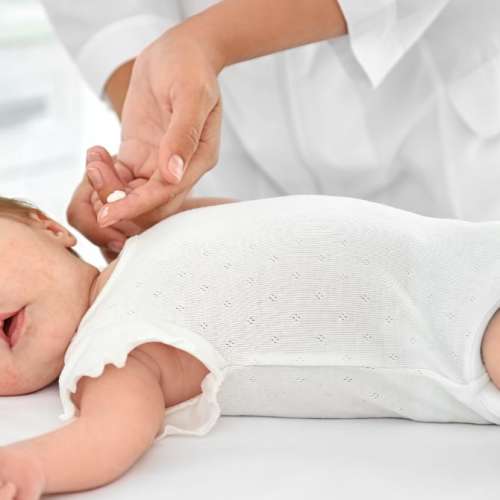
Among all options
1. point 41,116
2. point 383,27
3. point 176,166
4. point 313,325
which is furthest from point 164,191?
point 41,116

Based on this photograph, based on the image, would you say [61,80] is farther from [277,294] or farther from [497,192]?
[277,294]

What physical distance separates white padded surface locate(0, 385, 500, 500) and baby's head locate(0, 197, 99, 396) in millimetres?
50

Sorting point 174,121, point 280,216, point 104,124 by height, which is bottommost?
point 104,124

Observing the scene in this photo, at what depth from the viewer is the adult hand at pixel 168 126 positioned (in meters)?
1.17

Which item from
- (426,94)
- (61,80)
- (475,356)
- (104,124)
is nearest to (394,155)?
(426,94)

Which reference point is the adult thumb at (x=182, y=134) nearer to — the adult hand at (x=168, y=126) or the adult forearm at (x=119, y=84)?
the adult hand at (x=168, y=126)

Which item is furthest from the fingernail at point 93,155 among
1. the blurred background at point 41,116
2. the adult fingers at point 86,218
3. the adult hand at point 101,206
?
the blurred background at point 41,116

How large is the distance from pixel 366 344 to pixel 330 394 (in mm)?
62

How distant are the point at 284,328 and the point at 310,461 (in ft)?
0.47

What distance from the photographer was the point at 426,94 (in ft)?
4.91

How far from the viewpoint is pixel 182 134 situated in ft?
3.89

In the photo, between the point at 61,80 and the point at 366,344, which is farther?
Answer: the point at 61,80

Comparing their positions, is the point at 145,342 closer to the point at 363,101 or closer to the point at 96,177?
the point at 96,177

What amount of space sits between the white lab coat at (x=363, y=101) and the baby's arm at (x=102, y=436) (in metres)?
0.54
